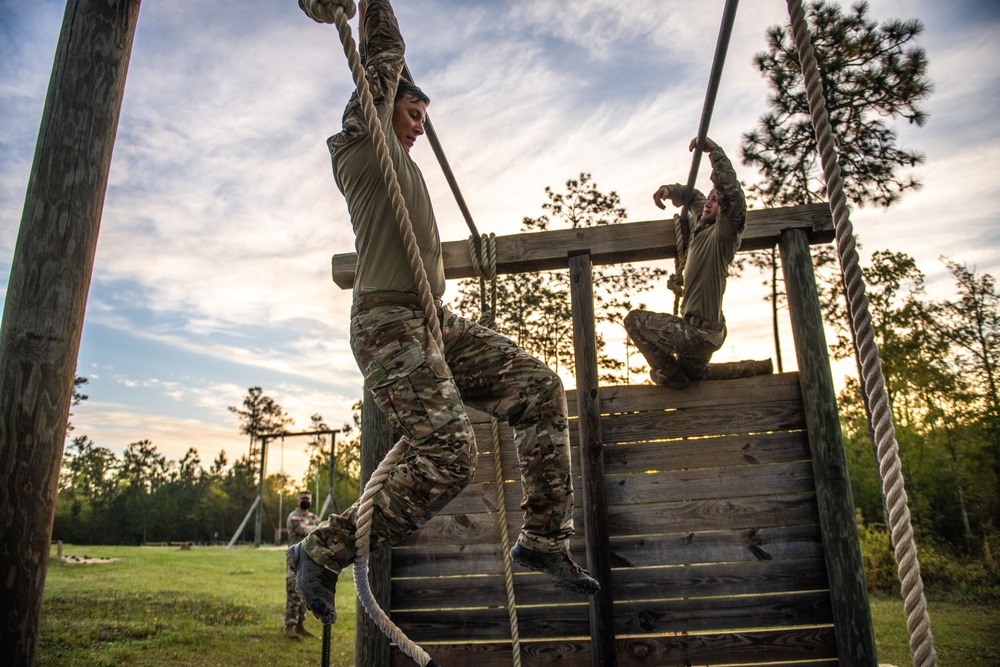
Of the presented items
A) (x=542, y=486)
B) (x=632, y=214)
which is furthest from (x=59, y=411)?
(x=632, y=214)

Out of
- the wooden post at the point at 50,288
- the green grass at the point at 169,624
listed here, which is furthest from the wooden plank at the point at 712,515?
the green grass at the point at 169,624

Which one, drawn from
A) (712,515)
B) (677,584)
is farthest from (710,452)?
(677,584)

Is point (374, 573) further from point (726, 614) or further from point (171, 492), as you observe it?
point (171, 492)

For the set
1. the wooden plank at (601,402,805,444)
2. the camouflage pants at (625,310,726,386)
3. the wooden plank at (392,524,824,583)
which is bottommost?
the wooden plank at (392,524,824,583)

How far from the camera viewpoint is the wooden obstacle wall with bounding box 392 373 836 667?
317cm

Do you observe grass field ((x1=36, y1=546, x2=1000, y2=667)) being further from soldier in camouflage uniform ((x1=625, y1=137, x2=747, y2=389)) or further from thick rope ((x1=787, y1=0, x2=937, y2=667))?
thick rope ((x1=787, y1=0, x2=937, y2=667))

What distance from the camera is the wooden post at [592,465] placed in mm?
3158

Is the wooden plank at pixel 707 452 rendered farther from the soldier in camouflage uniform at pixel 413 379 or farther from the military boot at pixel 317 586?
the military boot at pixel 317 586

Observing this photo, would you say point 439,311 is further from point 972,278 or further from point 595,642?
point 972,278

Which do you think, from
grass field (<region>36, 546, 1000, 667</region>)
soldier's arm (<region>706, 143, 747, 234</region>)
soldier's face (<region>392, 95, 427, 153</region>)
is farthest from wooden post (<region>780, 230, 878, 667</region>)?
grass field (<region>36, 546, 1000, 667</region>)

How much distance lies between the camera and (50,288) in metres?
1.85

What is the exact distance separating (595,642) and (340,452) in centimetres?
4888

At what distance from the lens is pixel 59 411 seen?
1.83m

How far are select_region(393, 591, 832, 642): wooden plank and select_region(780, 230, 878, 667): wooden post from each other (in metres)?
0.13
